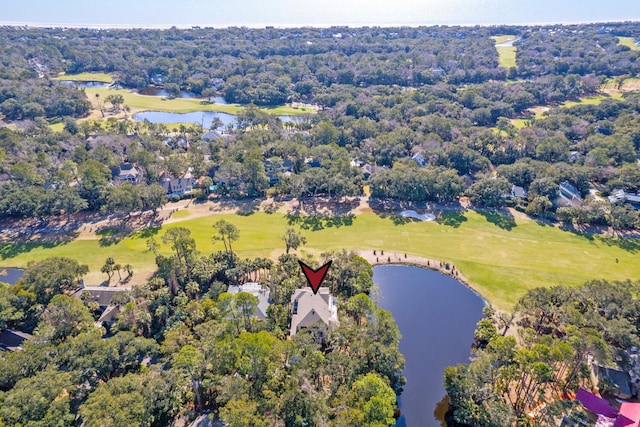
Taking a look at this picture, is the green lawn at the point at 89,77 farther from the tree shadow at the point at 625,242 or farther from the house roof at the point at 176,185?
the tree shadow at the point at 625,242

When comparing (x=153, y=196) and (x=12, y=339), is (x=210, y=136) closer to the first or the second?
(x=153, y=196)

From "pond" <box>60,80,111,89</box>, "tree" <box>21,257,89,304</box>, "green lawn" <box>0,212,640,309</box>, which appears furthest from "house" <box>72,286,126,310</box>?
"pond" <box>60,80,111,89</box>

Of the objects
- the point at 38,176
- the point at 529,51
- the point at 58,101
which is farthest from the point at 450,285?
the point at 529,51

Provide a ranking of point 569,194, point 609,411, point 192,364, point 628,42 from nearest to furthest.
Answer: point 609,411 → point 192,364 → point 569,194 → point 628,42

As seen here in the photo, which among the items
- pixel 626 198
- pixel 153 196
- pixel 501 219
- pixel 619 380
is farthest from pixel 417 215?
pixel 153 196

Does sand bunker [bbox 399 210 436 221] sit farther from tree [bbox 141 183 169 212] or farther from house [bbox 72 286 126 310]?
house [bbox 72 286 126 310]

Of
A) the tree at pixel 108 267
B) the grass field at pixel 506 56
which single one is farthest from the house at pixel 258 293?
the grass field at pixel 506 56

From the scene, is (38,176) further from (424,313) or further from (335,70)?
(335,70)
